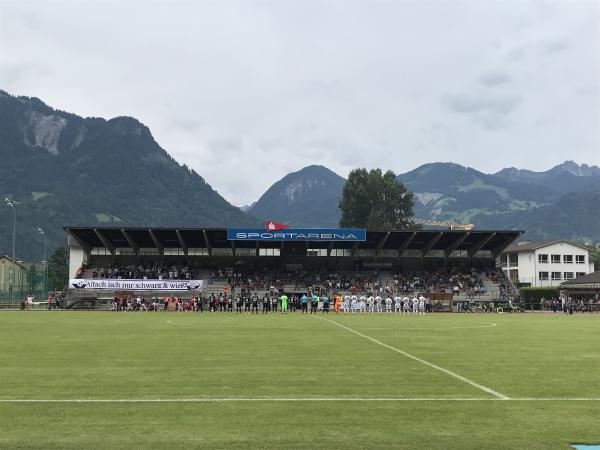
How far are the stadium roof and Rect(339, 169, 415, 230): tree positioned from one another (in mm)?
48156

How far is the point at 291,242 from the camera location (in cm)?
7575

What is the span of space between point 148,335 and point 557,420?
63.7 ft

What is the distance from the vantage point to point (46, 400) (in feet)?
35.1

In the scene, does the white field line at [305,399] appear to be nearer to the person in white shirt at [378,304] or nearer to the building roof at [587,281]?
the person in white shirt at [378,304]

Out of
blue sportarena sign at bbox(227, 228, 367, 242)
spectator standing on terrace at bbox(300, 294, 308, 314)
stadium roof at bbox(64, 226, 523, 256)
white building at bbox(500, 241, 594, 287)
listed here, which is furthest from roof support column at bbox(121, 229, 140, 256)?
white building at bbox(500, 241, 594, 287)

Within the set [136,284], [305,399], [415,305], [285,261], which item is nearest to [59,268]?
[285,261]

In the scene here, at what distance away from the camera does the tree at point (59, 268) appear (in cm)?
14112

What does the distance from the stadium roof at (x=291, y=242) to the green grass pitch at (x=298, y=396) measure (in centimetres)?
5105

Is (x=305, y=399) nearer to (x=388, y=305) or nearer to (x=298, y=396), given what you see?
(x=298, y=396)

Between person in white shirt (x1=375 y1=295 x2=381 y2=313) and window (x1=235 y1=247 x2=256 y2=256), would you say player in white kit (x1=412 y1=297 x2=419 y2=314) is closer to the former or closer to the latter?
person in white shirt (x1=375 y1=295 x2=381 y2=313)

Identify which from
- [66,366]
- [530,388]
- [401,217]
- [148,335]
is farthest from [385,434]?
[401,217]

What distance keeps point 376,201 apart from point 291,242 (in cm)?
5254

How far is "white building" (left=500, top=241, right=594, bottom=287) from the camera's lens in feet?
337

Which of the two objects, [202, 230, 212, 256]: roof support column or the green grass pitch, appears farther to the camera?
[202, 230, 212, 256]: roof support column
